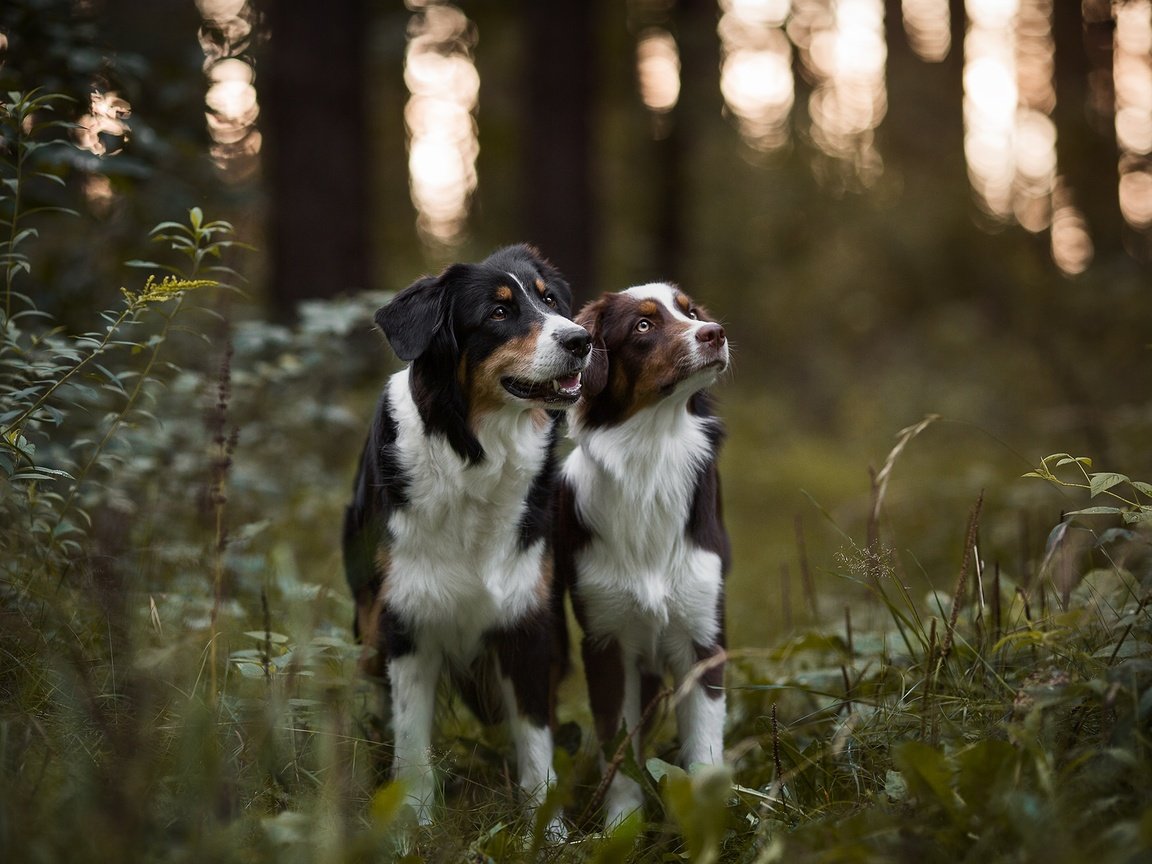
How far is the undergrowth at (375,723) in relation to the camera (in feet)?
7.25

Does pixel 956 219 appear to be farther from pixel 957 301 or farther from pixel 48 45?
pixel 48 45

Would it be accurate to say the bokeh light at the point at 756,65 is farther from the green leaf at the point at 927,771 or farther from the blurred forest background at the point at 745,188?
the green leaf at the point at 927,771

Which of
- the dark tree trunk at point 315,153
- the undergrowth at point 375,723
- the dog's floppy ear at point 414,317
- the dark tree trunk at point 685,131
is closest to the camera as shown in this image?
the undergrowth at point 375,723

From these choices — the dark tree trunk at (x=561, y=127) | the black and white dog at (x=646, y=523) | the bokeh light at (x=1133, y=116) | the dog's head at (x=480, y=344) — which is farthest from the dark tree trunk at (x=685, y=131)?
the dog's head at (x=480, y=344)

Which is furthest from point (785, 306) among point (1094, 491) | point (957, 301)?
point (1094, 491)

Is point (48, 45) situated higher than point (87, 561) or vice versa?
point (48, 45)

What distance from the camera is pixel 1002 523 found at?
234 inches

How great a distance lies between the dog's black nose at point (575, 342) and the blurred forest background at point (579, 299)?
1068mm

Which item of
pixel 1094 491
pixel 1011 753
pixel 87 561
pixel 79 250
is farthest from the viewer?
pixel 79 250

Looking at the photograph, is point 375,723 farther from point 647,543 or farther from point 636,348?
point 636,348

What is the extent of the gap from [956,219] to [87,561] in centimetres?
1757

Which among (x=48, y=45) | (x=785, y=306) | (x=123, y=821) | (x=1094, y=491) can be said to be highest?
(x=48, y=45)

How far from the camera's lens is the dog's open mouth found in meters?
3.34

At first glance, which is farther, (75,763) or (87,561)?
(87,561)
